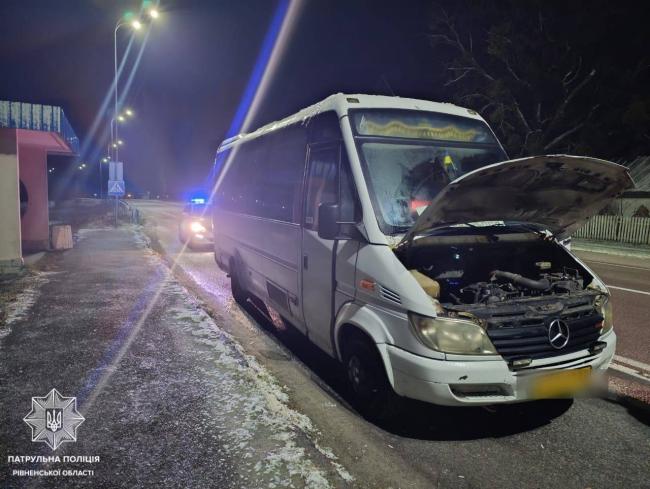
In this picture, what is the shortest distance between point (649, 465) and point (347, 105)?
3757mm

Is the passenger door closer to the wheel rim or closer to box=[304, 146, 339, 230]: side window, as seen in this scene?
box=[304, 146, 339, 230]: side window

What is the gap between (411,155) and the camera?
4684 mm

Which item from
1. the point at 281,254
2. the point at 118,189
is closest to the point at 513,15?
the point at 118,189


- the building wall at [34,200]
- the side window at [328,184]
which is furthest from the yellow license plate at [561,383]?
the building wall at [34,200]

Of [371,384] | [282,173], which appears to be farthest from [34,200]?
[371,384]

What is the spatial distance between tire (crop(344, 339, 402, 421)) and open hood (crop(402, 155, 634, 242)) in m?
1.02

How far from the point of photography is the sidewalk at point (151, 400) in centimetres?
335

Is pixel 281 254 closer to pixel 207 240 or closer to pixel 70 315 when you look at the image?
pixel 70 315

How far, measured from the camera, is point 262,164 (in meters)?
7.04

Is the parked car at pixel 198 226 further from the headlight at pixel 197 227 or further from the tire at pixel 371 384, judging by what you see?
the tire at pixel 371 384

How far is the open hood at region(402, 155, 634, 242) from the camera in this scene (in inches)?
145

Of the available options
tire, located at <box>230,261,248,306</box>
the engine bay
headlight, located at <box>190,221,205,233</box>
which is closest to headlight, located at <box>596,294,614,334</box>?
the engine bay

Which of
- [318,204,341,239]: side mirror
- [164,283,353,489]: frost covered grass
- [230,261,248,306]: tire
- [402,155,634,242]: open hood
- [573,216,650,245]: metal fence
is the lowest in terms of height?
[164,283,353,489]: frost covered grass

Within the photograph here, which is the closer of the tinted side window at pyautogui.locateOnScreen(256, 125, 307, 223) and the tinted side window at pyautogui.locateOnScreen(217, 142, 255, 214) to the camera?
the tinted side window at pyautogui.locateOnScreen(256, 125, 307, 223)
